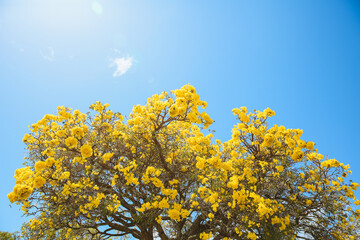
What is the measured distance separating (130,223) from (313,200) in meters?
6.62

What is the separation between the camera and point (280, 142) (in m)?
6.45

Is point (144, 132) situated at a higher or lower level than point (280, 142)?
higher

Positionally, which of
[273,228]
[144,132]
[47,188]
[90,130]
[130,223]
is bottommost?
[273,228]

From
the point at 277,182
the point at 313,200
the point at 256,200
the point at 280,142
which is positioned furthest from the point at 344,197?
the point at 256,200

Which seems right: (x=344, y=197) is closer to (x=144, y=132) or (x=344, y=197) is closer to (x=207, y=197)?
(x=207, y=197)

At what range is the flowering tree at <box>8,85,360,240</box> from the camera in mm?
5633

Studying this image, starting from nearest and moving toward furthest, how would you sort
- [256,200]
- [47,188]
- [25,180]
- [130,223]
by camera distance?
[256,200], [25,180], [47,188], [130,223]

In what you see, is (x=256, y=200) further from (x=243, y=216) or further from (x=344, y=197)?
(x=344, y=197)

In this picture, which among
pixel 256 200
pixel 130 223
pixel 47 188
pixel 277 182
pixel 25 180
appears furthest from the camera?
pixel 130 223

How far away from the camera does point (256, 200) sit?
5164mm

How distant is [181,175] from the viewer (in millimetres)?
7305

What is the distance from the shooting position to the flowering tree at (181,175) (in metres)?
5.63

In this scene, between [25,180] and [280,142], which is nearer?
[25,180]

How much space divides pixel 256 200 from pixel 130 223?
538 cm
